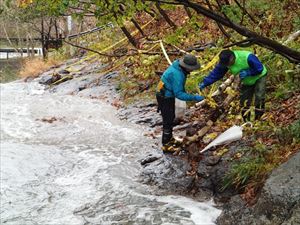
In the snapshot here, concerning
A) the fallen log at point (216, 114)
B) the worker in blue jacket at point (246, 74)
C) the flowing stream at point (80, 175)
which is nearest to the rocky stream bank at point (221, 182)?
the flowing stream at point (80, 175)

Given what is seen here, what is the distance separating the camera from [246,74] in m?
7.34

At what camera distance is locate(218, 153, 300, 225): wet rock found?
4.85 meters

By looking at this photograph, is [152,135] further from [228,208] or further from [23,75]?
[23,75]

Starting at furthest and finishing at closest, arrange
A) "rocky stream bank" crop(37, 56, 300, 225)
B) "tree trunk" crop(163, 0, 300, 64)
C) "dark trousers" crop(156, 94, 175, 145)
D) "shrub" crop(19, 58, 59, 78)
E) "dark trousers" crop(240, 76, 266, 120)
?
"shrub" crop(19, 58, 59, 78)
"dark trousers" crop(156, 94, 175, 145)
"dark trousers" crop(240, 76, 266, 120)
"rocky stream bank" crop(37, 56, 300, 225)
"tree trunk" crop(163, 0, 300, 64)

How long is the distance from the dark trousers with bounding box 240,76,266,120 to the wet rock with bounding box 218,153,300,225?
2.07m

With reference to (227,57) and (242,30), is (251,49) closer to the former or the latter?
(227,57)

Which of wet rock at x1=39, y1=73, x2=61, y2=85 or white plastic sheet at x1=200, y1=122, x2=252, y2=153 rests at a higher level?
white plastic sheet at x1=200, y1=122, x2=252, y2=153

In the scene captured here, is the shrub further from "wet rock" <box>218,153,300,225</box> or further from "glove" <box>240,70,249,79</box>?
"wet rock" <box>218,153,300,225</box>

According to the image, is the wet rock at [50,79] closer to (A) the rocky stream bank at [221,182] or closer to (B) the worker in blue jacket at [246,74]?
(A) the rocky stream bank at [221,182]

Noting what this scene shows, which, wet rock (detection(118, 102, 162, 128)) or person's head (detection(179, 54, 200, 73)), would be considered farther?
wet rock (detection(118, 102, 162, 128))

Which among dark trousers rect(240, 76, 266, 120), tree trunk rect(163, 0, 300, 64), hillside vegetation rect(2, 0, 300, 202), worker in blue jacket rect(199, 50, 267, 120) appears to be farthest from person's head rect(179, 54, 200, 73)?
tree trunk rect(163, 0, 300, 64)

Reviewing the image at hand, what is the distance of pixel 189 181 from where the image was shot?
6.90 meters

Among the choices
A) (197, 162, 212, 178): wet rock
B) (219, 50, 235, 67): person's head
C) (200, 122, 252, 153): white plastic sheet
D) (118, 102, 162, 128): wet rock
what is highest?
(219, 50, 235, 67): person's head

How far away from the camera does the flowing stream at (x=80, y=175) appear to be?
6.27 meters
